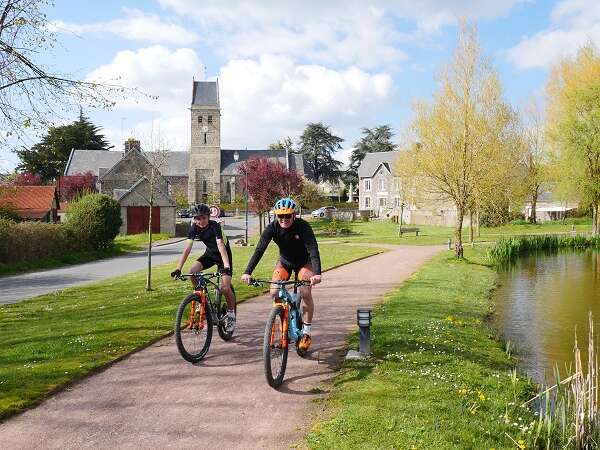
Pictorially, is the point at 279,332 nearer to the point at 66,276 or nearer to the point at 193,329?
the point at 193,329

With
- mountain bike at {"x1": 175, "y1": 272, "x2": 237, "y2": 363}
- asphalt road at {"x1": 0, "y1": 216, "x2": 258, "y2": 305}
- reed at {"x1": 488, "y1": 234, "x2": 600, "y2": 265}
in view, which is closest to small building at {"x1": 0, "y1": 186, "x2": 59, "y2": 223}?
Answer: asphalt road at {"x1": 0, "y1": 216, "x2": 258, "y2": 305}

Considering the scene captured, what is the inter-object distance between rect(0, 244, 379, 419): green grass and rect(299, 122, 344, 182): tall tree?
80409mm

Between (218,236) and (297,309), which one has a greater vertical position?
(218,236)

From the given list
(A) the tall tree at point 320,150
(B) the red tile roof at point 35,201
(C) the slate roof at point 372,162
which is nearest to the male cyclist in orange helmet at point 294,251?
(B) the red tile roof at point 35,201

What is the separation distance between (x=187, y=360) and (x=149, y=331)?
2.45m

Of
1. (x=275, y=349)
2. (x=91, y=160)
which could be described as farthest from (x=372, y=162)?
(x=275, y=349)

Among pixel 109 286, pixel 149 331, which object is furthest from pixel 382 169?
pixel 149 331

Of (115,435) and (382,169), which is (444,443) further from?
(382,169)

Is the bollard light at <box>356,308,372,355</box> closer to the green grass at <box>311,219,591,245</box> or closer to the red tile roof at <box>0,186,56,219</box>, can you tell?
the green grass at <box>311,219,591,245</box>

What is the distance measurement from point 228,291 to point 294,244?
1.69 metres

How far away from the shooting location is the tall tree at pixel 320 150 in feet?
318

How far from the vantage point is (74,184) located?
2876 inches

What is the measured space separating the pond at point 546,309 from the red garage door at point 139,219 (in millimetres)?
31307

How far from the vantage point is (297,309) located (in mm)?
7098
